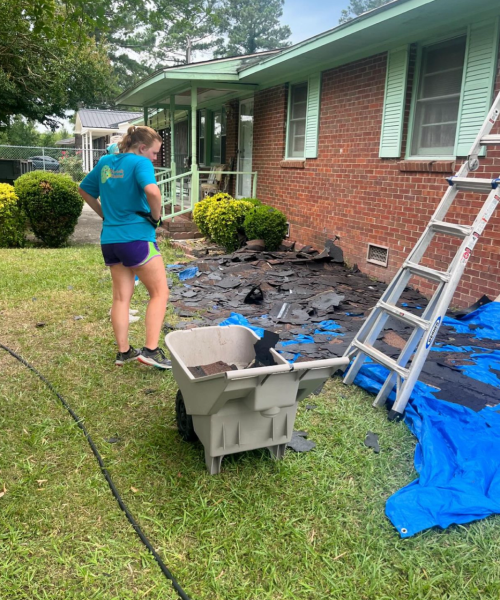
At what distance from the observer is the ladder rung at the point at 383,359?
3.31m

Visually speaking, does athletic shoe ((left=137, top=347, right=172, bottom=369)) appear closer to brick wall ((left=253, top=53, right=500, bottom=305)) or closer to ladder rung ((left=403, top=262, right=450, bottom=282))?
ladder rung ((left=403, top=262, right=450, bottom=282))

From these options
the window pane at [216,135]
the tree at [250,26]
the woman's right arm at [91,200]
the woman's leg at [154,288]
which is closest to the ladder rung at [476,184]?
the woman's leg at [154,288]

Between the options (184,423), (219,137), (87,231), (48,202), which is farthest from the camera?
(219,137)

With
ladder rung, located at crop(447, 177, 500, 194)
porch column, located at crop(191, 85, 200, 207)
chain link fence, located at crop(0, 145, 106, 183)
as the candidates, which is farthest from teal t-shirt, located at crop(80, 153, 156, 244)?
chain link fence, located at crop(0, 145, 106, 183)

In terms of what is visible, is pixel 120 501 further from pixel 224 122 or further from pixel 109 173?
pixel 224 122

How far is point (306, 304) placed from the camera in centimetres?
595

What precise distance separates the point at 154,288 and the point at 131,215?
581mm

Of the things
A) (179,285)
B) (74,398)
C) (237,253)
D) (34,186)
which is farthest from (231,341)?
(34,186)

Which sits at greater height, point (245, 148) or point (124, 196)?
point (245, 148)

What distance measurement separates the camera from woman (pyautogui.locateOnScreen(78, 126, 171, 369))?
141 inches

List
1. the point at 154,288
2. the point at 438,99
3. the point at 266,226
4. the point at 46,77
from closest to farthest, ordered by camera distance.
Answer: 1. the point at 154,288
2. the point at 438,99
3. the point at 266,226
4. the point at 46,77

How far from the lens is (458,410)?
3.30 metres

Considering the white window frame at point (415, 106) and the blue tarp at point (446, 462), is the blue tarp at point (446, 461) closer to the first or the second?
the blue tarp at point (446, 462)

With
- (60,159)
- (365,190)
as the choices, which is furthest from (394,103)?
(60,159)
